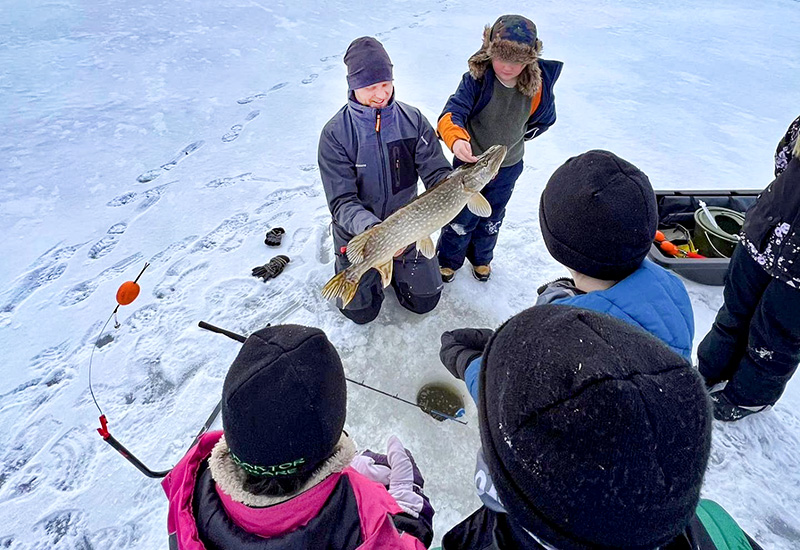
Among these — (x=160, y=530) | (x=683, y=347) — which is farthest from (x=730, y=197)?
(x=160, y=530)

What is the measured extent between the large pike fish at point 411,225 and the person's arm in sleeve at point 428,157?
358 millimetres

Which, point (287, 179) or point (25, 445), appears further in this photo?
point (287, 179)

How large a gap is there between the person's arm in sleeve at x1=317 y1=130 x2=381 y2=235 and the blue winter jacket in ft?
4.70

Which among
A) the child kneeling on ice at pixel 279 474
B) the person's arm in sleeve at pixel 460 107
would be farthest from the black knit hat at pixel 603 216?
the person's arm in sleeve at pixel 460 107

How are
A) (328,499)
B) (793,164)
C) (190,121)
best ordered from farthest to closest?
(190,121)
(793,164)
(328,499)

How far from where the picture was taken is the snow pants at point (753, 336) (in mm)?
1810

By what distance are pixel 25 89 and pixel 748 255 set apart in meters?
7.72

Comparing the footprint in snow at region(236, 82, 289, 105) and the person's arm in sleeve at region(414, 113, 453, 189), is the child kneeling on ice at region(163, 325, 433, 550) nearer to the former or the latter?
the person's arm in sleeve at region(414, 113, 453, 189)

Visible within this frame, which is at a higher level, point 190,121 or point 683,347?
point 683,347

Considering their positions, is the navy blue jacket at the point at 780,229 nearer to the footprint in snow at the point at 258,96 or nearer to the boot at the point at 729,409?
the boot at the point at 729,409

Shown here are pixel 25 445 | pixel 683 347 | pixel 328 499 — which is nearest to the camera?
pixel 328 499

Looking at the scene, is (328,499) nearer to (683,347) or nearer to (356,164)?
(683,347)

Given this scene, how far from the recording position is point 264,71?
248 inches

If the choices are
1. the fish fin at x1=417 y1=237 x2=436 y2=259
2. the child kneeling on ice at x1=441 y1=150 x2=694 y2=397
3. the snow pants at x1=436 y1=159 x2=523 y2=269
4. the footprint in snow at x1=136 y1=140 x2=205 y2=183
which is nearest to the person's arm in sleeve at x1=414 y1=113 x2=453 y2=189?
the snow pants at x1=436 y1=159 x2=523 y2=269
